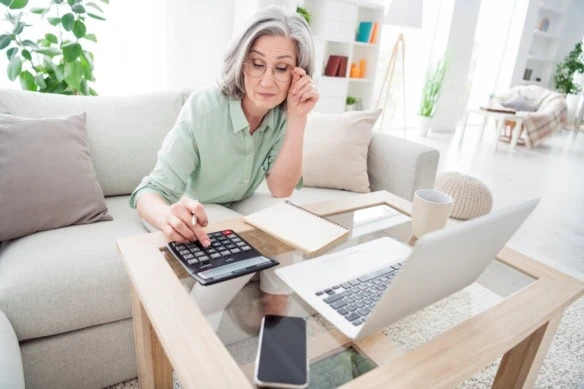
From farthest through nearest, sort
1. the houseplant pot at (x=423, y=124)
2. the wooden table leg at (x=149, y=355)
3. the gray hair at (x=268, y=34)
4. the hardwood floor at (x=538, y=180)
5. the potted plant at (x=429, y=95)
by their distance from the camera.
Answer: the houseplant pot at (x=423, y=124), the potted plant at (x=429, y=95), the hardwood floor at (x=538, y=180), the gray hair at (x=268, y=34), the wooden table leg at (x=149, y=355)

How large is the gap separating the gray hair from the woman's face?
1 cm

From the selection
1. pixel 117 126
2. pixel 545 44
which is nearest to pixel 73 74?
pixel 117 126

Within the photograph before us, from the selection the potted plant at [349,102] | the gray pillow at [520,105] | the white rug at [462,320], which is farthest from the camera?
the gray pillow at [520,105]

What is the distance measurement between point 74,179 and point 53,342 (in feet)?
1.58

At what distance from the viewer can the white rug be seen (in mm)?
620

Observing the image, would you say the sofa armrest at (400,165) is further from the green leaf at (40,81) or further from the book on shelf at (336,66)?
the book on shelf at (336,66)

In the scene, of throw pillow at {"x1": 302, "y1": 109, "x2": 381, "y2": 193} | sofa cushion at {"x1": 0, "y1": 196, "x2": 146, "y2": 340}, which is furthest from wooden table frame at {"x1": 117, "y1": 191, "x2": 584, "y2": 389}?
throw pillow at {"x1": 302, "y1": 109, "x2": 381, "y2": 193}

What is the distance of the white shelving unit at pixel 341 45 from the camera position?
3.42m

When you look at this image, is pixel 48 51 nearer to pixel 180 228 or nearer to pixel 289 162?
pixel 289 162

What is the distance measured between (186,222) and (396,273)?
42 cm

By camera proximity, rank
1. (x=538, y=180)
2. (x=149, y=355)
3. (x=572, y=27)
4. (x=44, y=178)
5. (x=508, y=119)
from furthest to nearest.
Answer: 1. (x=572, y=27)
2. (x=508, y=119)
3. (x=538, y=180)
4. (x=44, y=178)
5. (x=149, y=355)

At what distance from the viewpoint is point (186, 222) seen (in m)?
0.77

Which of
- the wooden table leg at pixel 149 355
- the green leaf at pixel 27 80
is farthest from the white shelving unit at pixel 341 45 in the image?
the wooden table leg at pixel 149 355

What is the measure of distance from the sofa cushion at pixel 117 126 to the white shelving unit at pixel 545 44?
666 cm
